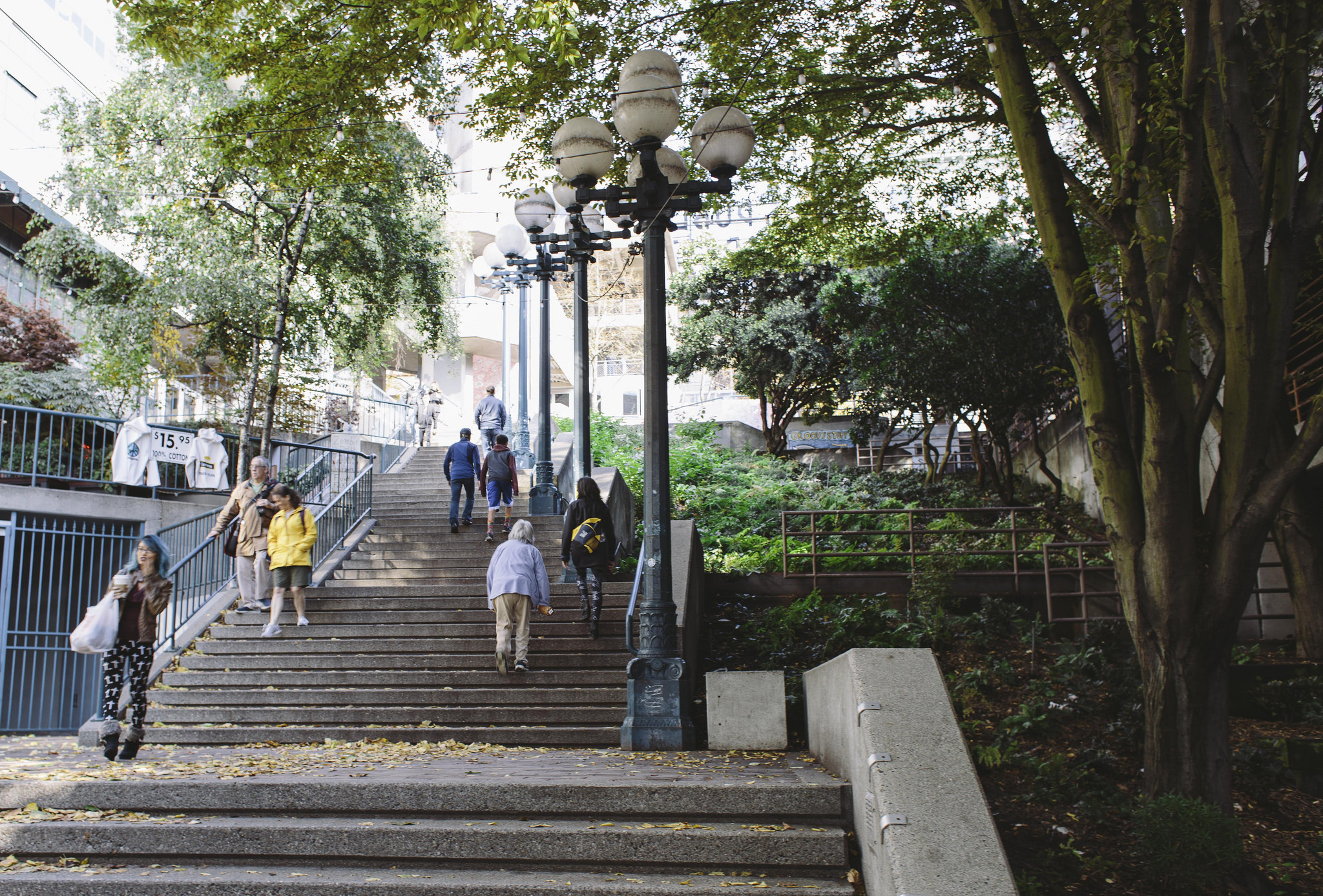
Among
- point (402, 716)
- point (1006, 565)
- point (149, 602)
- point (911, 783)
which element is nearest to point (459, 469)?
point (402, 716)

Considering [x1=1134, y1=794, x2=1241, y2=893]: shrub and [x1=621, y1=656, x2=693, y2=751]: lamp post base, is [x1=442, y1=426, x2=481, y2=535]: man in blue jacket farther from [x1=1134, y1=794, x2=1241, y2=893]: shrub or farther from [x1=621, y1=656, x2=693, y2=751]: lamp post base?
[x1=1134, y1=794, x2=1241, y2=893]: shrub

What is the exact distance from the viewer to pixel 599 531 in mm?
9297

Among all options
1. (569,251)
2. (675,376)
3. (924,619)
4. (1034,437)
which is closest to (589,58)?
(569,251)

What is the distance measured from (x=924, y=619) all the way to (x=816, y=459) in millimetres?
16447

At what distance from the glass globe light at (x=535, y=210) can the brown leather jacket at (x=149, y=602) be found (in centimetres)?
661

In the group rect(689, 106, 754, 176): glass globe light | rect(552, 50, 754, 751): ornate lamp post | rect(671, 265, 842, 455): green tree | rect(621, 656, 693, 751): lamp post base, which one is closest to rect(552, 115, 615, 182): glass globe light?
rect(552, 50, 754, 751): ornate lamp post

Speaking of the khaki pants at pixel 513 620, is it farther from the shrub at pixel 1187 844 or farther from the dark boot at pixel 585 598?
the shrub at pixel 1187 844

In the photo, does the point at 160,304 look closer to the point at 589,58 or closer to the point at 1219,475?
the point at 589,58

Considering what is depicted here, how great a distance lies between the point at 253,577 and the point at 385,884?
6.86 meters

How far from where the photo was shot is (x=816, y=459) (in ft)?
87.8

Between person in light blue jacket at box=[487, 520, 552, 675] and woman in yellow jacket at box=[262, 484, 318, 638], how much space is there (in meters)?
2.52

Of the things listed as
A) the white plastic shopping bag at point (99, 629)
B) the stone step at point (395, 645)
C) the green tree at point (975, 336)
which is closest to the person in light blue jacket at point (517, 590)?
the stone step at point (395, 645)

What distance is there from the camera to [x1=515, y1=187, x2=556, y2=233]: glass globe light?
11641 millimetres

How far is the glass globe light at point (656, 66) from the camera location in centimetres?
701
